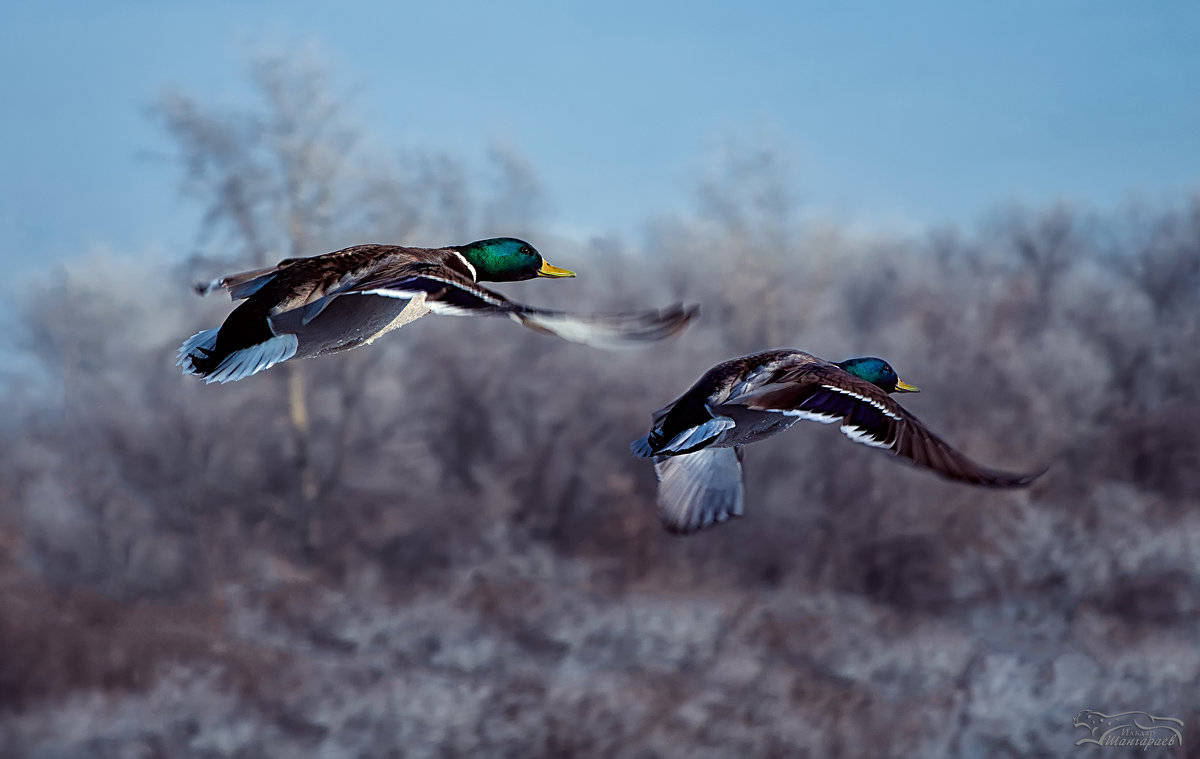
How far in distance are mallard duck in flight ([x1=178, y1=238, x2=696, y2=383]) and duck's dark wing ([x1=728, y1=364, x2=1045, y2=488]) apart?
346mm

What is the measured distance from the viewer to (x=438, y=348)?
6.80 m

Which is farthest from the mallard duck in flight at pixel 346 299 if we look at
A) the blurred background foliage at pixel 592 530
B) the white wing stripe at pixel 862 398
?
the blurred background foliage at pixel 592 530

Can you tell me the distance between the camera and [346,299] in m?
1.35

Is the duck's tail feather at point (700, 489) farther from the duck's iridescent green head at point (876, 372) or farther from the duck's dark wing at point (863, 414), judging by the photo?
the duck's dark wing at point (863, 414)

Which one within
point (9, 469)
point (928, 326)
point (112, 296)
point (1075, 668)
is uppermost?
point (112, 296)

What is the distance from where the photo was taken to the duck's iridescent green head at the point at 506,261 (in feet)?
5.07

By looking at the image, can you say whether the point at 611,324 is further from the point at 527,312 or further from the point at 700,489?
the point at 700,489

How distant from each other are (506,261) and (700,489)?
595 mm

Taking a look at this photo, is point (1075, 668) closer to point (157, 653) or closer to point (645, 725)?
point (645, 725)

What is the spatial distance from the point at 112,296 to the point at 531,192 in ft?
8.27

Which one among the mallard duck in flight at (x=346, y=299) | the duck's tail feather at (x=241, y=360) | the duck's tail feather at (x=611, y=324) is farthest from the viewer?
the duck's tail feather at (x=241, y=360)

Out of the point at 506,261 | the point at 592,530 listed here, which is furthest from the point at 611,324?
the point at 592,530

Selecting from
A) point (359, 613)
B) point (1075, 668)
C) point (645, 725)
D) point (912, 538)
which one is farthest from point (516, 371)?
point (1075, 668)

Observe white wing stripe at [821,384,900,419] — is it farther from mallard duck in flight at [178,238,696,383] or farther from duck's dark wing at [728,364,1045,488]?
mallard duck in flight at [178,238,696,383]
